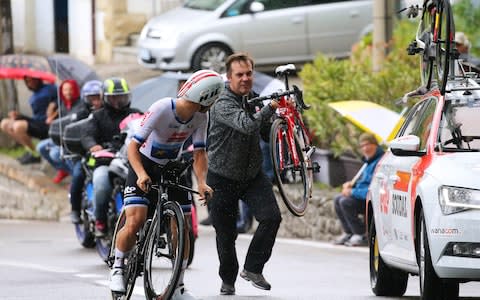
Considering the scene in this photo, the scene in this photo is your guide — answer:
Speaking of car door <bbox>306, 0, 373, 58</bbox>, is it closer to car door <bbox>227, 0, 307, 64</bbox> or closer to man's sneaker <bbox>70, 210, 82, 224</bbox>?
car door <bbox>227, 0, 307, 64</bbox>

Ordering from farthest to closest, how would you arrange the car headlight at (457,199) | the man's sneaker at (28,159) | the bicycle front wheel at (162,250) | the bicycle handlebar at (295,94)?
the man's sneaker at (28,159) < the bicycle handlebar at (295,94) < the bicycle front wheel at (162,250) < the car headlight at (457,199)

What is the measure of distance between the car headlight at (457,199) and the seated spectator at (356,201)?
27.6 feet

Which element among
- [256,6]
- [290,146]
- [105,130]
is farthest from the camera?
[256,6]

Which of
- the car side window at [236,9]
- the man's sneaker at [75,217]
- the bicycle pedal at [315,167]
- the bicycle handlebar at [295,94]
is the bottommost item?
the man's sneaker at [75,217]

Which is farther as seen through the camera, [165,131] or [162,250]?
[165,131]

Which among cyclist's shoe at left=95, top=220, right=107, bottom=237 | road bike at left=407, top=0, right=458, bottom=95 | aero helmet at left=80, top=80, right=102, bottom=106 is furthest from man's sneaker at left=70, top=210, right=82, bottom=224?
road bike at left=407, top=0, right=458, bottom=95

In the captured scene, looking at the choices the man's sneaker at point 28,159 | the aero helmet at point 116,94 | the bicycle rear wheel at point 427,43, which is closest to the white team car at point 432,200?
the bicycle rear wheel at point 427,43

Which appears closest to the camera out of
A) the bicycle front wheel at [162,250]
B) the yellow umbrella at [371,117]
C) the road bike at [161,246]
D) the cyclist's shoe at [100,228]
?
the road bike at [161,246]

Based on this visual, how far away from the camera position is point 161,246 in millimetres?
11906

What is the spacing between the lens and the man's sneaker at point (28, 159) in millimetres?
26934

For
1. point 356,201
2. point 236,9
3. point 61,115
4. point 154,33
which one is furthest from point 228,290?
point 154,33

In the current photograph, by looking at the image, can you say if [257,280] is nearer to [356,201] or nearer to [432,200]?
[432,200]

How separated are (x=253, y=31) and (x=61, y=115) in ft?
22.5

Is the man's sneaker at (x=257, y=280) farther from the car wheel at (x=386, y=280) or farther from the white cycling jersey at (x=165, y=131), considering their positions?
the white cycling jersey at (x=165, y=131)
